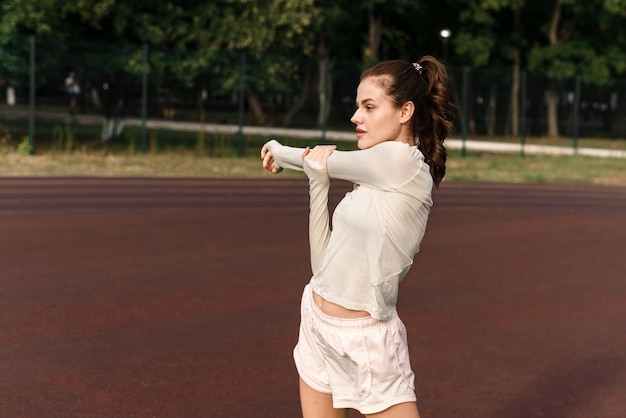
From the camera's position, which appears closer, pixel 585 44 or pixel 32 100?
pixel 32 100

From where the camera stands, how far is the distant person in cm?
2142

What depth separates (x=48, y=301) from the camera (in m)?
7.25

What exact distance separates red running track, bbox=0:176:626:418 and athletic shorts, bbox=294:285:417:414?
1.97 meters

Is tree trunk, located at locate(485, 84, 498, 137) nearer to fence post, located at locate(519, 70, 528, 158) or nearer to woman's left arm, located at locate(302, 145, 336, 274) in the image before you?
fence post, located at locate(519, 70, 528, 158)

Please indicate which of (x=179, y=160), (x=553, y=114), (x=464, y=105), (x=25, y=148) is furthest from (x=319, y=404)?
(x=553, y=114)

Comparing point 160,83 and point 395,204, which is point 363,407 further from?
point 160,83

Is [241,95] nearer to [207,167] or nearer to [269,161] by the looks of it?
[207,167]

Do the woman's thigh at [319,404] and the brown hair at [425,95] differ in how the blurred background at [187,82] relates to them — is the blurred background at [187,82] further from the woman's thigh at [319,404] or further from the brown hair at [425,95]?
the woman's thigh at [319,404]

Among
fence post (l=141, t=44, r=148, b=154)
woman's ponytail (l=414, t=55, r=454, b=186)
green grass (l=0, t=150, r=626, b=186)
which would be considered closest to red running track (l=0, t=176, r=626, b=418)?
woman's ponytail (l=414, t=55, r=454, b=186)

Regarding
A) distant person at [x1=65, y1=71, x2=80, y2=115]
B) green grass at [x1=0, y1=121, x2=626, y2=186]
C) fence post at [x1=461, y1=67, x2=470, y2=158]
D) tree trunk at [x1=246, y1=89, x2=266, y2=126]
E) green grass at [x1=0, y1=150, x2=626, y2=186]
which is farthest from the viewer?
fence post at [x1=461, y1=67, x2=470, y2=158]

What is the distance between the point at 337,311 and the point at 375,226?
0.28 meters

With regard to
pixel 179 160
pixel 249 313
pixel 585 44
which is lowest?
pixel 249 313

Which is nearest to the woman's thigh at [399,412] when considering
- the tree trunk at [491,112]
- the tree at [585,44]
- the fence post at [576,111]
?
the fence post at [576,111]

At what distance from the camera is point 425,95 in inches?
115
